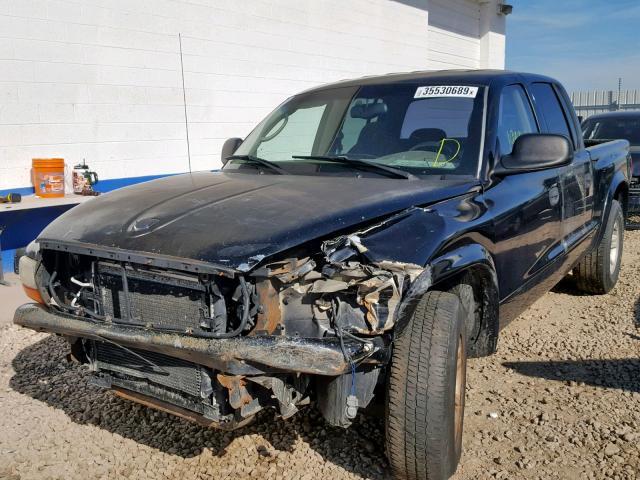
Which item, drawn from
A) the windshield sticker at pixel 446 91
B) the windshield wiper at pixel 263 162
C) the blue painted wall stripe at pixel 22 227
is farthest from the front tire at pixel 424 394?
the blue painted wall stripe at pixel 22 227

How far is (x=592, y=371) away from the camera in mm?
4109

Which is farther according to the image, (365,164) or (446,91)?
(446,91)

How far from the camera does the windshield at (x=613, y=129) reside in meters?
10.2

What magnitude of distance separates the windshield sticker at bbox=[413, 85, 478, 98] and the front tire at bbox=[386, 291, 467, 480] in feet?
4.94

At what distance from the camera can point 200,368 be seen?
8.33 feet

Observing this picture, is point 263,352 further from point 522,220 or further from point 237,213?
point 522,220

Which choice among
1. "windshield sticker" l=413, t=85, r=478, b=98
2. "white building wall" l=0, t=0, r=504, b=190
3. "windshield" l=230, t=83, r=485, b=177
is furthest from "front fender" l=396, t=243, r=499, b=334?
"white building wall" l=0, t=0, r=504, b=190

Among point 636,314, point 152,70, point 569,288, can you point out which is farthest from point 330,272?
point 152,70

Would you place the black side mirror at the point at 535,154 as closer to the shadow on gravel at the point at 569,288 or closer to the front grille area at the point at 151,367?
the front grille area at the point at 151,367

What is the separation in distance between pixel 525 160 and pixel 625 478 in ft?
5.33

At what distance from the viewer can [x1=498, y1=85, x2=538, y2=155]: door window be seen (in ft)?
12.0

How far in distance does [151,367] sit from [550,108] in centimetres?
340

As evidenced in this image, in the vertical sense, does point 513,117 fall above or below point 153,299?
above

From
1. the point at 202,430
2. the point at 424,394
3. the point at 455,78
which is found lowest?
the point at 202,430
